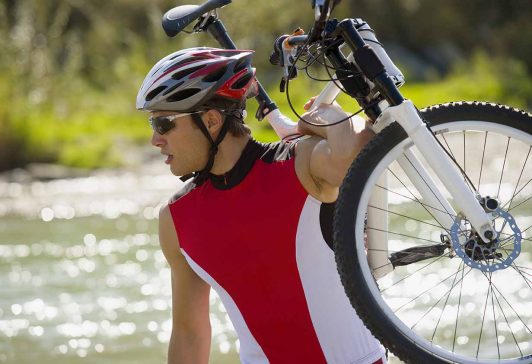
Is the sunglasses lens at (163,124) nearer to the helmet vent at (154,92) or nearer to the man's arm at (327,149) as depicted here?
the helmet vent at (154,92)

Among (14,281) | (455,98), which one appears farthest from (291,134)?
(455,98)

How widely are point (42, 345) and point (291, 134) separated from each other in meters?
5.06

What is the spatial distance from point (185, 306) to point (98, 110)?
569 inches

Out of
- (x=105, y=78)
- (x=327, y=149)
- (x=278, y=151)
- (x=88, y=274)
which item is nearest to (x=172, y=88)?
(x=278, y=151)

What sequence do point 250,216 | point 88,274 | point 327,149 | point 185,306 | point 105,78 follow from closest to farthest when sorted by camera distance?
point 327,149
point 250,216
point 185,306
point 88,274
point 105,78

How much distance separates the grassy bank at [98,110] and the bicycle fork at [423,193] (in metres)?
11.4

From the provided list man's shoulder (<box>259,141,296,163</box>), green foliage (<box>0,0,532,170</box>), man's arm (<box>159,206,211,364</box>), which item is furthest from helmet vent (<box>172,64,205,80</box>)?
green foliage (<box>0,0,532,170</box>)

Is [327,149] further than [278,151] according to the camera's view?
No

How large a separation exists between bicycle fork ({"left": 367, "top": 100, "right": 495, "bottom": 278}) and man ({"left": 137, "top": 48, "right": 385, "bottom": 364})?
239mm

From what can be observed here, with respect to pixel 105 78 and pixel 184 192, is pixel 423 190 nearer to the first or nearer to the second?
pixel 184 192

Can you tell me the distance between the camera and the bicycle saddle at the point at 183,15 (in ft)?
14.8

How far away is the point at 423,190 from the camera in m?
3.77

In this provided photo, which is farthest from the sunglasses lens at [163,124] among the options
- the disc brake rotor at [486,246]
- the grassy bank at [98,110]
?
the grassy bank at [98,110]

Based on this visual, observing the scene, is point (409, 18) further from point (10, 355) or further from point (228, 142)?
point (228, 142)
